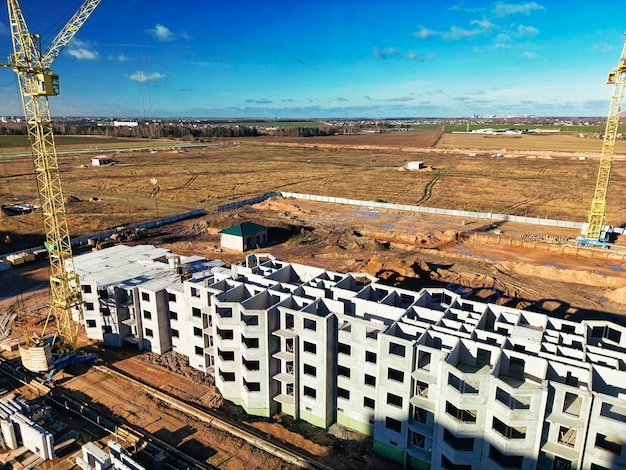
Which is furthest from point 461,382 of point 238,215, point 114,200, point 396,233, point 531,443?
point 114,200

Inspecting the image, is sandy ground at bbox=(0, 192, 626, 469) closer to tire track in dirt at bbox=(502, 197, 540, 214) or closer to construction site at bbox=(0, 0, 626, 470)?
construction site at bbox=(0, 0, 626, 470)

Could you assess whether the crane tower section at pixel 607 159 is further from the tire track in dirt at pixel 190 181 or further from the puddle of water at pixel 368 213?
the tire track in dirt at pixel 190 181

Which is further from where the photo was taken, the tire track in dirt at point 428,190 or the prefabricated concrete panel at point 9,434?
the tire track in dirt at point 428,190

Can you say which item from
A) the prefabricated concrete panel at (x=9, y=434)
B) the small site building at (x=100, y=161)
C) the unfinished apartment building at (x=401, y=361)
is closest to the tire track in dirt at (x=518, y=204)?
the unfinished apartment building at (x=401, y=361)

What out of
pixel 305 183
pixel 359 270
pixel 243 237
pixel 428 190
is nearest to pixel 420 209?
pixel 428 190

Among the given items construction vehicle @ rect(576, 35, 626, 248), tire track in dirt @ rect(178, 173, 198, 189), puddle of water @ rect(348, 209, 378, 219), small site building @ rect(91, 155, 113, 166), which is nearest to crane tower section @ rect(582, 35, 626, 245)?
construction vehicle @ rect(576, 35, 626, 248)

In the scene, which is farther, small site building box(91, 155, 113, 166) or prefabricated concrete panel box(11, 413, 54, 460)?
small site building box(91, 155, 113, 166)

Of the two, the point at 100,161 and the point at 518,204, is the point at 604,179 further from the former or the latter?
the point at 100,161
